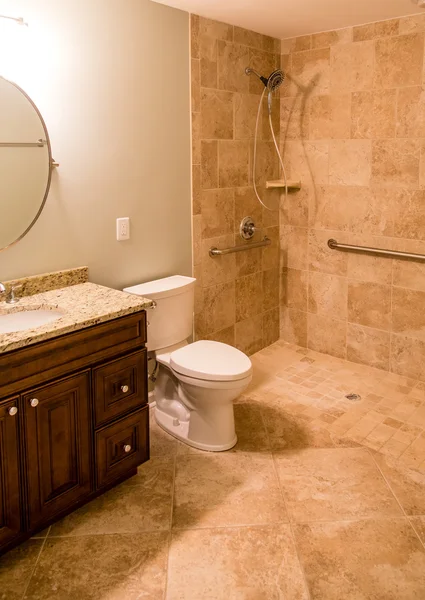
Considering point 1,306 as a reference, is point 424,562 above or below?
below

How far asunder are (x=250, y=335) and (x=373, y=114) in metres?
1.62

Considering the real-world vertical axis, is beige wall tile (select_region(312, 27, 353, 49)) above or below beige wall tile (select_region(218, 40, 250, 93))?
above

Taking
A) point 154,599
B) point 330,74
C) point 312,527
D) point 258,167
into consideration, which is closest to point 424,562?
point 312,527

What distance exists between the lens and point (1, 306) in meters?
2.10

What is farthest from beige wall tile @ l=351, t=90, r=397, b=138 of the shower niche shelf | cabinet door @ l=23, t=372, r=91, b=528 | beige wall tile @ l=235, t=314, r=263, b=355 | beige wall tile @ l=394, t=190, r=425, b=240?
cabinet door @ l=23, t=372, r=91, b=528

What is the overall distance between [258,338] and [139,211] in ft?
4.75

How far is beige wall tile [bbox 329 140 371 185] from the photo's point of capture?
3279mm

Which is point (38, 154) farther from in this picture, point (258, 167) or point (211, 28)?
point (258, 167)

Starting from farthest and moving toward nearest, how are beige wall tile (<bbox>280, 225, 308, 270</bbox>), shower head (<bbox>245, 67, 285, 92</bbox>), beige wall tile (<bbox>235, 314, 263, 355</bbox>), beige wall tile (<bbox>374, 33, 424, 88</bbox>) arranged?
beige wall tile (<bbox>280, 225, 308, 270</bbox>) → beige wall tile (<bbox>235, 314, 263, 355</bbox>) → shower head (<bbox>245, 67, 285, 92</bbox>) → beige wall tile (<bbox>374, 33, 424, 88</bbox>)

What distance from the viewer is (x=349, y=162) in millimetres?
3355

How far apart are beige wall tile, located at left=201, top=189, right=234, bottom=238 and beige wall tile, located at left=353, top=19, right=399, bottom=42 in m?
1.19

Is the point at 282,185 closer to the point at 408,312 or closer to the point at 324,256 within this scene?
the point at 324,256

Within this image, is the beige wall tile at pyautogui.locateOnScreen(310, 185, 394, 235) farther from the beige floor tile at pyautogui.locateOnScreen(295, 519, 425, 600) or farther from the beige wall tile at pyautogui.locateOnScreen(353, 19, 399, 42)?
the beige floor tile at pyautogui.locateOnScreen(295, 519, 425, 600)

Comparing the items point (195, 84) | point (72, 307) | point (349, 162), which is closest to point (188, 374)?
point (72, 307)
